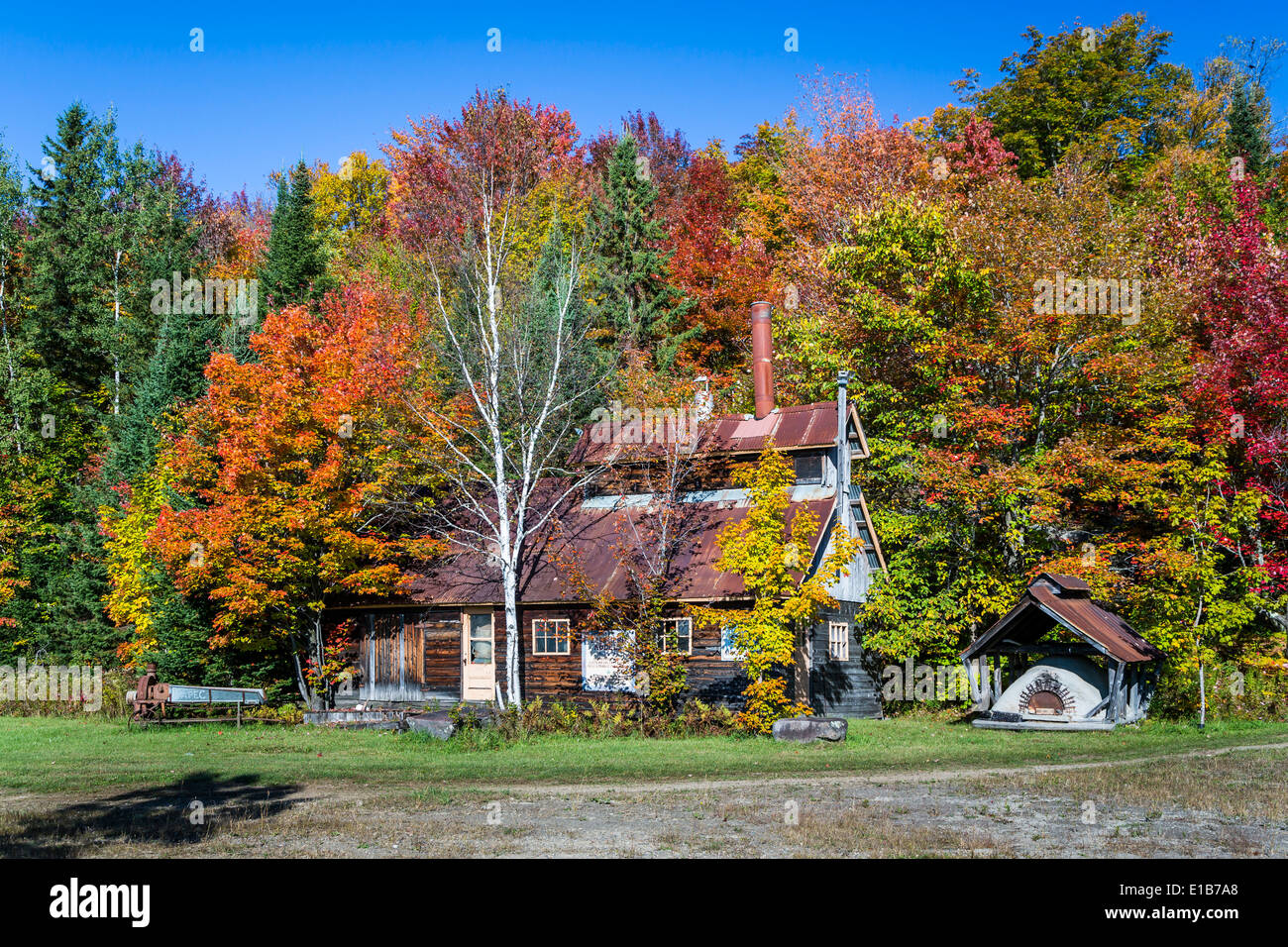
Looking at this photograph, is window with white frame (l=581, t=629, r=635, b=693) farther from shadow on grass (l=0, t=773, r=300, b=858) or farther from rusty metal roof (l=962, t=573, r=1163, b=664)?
shadow on grass (l=0, t=773, r=300, b=858)

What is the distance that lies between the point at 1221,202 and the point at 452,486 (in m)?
30.7

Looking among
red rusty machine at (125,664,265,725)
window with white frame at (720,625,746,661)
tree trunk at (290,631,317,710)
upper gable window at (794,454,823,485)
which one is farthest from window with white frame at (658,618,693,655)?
red rusty machine at (125,664,265,725)

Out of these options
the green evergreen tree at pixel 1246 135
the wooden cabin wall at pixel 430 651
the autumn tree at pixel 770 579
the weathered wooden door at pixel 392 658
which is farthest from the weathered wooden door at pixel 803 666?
the green evergreen tree at pixel 1246 135

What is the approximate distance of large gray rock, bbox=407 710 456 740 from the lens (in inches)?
851

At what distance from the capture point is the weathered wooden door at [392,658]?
2847cm

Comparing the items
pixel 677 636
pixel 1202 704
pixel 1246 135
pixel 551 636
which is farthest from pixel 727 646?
pixel 1246 135

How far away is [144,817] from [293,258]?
1370 inches

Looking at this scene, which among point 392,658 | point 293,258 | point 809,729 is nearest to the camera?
point 809,729

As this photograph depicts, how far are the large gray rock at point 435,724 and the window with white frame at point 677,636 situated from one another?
532cm

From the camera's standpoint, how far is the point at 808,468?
2689cm

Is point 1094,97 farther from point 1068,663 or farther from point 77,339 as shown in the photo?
point 77,339

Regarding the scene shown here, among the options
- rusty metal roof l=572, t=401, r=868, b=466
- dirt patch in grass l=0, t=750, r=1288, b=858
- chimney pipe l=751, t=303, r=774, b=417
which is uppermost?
chimney pipe l=751, t=303, r=774, b=417

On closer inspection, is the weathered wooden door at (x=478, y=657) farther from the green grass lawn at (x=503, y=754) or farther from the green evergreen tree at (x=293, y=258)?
the green evergreen tree at (x=293, y=258)

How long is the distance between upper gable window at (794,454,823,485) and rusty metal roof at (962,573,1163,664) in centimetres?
572
